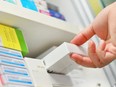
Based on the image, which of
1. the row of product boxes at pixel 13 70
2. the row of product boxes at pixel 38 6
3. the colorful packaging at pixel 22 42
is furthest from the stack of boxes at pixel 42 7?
the row of product boxes at pixel 13 70

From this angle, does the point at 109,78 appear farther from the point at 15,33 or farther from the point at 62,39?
the point at 15,33

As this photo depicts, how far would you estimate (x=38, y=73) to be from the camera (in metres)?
0.80

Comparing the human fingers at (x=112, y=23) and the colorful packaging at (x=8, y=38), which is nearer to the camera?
the human fingers at (x=112, y=23)

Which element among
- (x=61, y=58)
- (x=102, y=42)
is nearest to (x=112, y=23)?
(x=102, y=42)

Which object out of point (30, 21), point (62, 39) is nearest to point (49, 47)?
point (62, 39)

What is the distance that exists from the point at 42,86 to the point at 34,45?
0.86 feet

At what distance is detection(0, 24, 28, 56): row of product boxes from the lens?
0.76 m

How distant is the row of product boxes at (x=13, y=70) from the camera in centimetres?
68

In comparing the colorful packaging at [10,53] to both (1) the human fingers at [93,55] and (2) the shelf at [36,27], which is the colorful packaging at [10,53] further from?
(1) the human fingers at [93,55]

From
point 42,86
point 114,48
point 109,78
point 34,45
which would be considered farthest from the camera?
point 109,78

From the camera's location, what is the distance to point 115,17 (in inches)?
25.9

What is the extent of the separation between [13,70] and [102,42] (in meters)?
0.25

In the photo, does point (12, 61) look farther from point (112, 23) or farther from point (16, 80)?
point (112, 23)

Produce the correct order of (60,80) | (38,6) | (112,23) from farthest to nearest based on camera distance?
(38,6) → (60,80) → (112,23)
